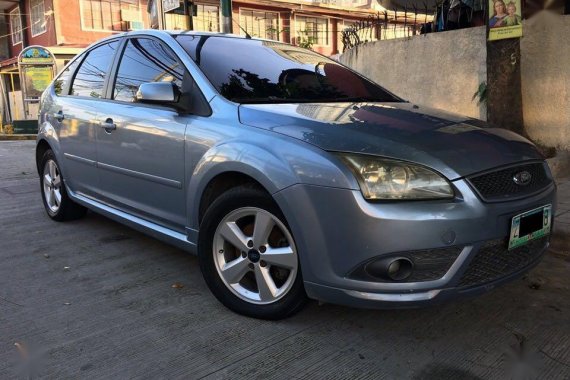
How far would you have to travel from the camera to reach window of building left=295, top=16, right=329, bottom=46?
83.0 feet

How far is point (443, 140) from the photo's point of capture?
258 cm

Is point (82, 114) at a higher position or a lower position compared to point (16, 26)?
lower

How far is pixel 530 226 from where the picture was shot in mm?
2623

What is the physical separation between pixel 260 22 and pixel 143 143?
877 inches

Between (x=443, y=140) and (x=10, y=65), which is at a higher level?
(x=10, y=65)

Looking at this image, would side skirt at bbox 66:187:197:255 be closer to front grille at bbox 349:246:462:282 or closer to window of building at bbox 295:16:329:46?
front grille at bbox 349:246:462:282

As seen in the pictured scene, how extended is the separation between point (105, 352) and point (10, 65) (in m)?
24.4

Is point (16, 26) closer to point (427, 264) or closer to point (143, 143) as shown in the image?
point (143, 143)

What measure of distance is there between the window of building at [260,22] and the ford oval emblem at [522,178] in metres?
21.9

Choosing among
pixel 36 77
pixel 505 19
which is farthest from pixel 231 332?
pixel 36 77

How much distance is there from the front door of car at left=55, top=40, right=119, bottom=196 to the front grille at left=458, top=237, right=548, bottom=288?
9.68ft

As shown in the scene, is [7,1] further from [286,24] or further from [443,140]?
[443,140]

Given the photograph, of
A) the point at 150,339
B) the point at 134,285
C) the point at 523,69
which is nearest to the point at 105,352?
the point at 150,339

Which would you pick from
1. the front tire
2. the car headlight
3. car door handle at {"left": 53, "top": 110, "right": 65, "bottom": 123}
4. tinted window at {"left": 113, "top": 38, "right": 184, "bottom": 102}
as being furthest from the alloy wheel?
the car headlight
